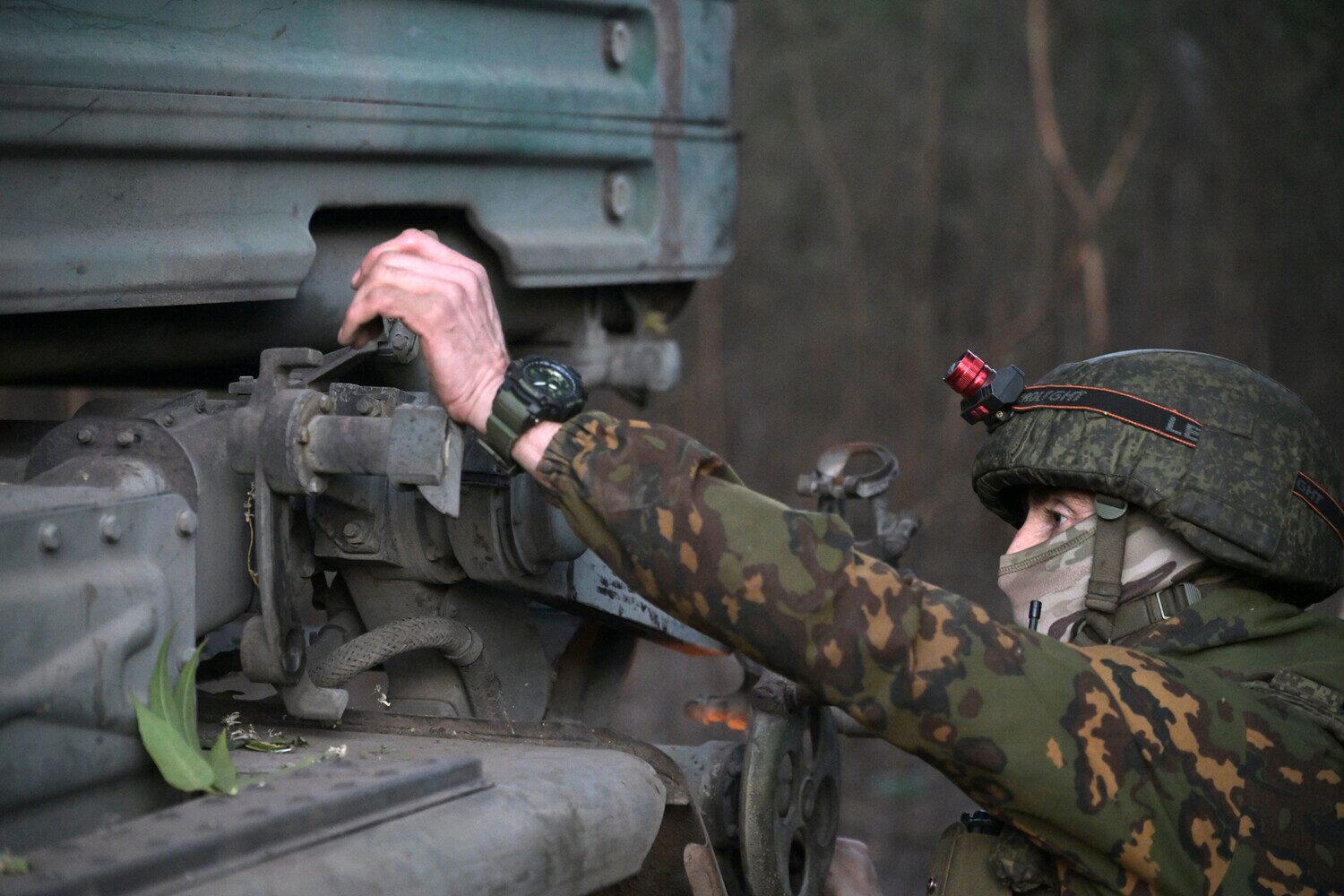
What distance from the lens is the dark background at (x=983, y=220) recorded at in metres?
7.36

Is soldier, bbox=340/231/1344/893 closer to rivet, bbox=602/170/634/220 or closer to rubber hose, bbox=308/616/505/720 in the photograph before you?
rubber hose, bbox=308/616/505/720

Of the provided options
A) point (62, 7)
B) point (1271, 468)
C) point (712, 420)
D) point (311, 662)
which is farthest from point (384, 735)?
point (712, 420)

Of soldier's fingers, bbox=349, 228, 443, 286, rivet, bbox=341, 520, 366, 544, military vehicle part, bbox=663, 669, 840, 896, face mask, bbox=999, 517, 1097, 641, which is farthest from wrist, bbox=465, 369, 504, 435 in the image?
face mask, bbox=999, 517, 1097, 641

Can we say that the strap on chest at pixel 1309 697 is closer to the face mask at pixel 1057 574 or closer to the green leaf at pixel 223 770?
the face mask at pixel 1057 574

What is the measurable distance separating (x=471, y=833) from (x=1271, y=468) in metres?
1.36

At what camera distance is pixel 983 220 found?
25.5 ft

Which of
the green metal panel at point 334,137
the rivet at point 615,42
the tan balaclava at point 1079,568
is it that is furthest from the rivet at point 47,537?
the rivet at point 615,42

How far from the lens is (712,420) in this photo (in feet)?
26.6

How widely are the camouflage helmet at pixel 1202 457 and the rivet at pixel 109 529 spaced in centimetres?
138

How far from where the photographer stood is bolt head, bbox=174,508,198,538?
191 centimetres

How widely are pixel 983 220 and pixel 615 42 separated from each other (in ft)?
16.3

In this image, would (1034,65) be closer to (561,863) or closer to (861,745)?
(861,745)

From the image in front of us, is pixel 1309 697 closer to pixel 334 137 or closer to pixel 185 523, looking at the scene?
pixel 185 523

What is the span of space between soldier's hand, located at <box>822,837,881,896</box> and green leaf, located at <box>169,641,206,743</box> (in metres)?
1.19
